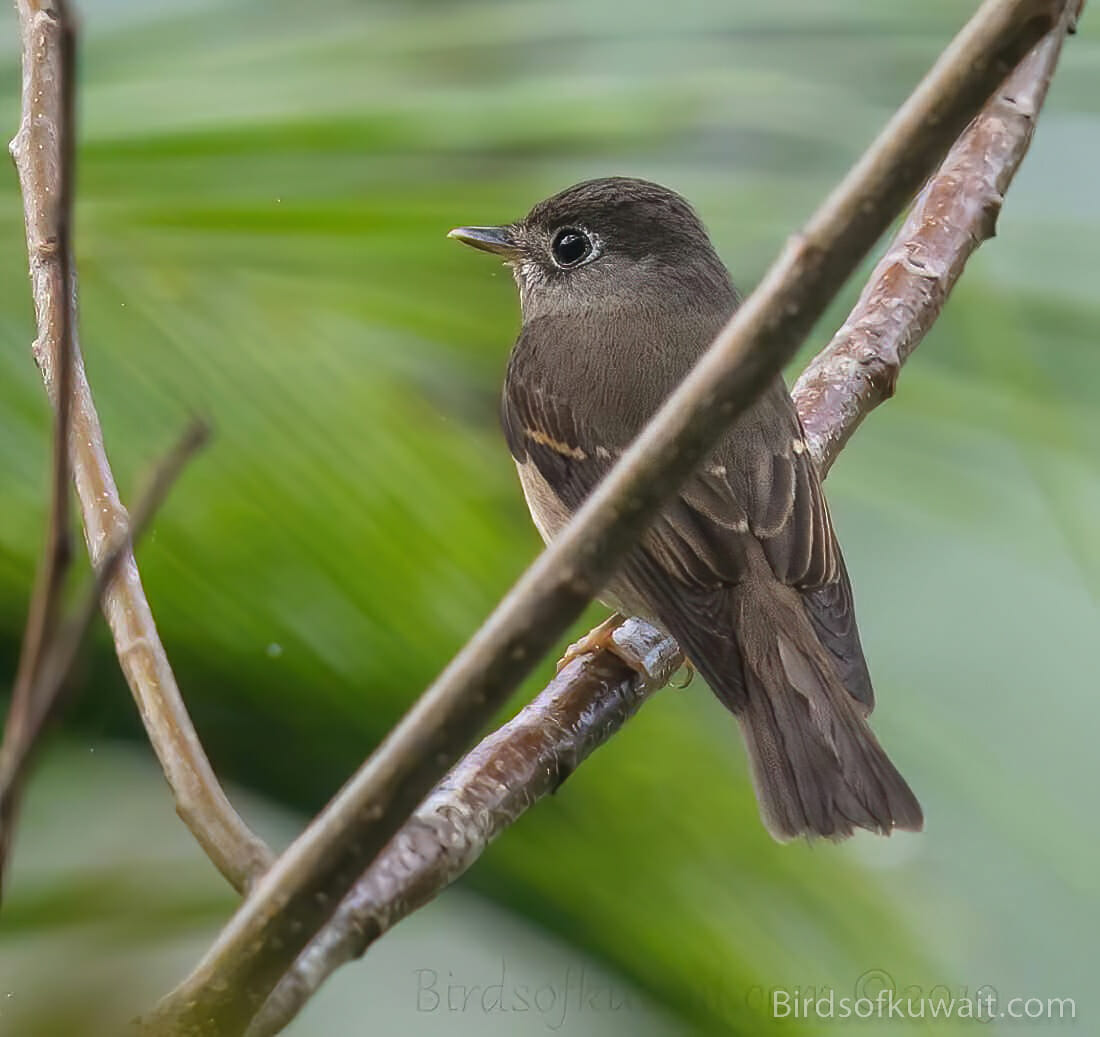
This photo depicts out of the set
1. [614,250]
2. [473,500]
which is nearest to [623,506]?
[473,500]

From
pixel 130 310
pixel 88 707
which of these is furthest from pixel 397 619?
pixel 130 310

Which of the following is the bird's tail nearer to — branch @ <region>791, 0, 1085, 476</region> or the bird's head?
branch @ <region>791, 0, 1085, 476</region>

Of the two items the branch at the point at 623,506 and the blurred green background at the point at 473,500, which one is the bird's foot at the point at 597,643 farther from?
the branch at the point at 623,506

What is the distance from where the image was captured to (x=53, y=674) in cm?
77

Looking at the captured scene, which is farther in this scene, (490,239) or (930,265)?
(490,239)

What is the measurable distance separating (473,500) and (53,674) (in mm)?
1351

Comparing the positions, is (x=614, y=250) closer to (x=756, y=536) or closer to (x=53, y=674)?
(x=756, y=536)

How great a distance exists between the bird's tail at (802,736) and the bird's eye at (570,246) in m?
0.90

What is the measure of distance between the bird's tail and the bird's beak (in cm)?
81

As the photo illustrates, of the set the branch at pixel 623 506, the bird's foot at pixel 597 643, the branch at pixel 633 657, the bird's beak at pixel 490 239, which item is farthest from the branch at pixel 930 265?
the branch at pixel 623 506

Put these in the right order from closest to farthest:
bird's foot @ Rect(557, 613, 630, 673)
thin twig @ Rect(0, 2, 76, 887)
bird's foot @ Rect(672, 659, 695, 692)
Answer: thin twig @ Rect(0, 2, 76, 887)
bird's foot @ Rect(557, 613, 630, 673)
bird's foot @ Rect(672, 659, 695, 692)

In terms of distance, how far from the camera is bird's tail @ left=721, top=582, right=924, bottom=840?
1.96 m

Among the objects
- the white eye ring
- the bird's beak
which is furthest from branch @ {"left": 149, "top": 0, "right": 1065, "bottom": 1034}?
the white eye ring

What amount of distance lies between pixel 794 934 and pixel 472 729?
1.06 meters
